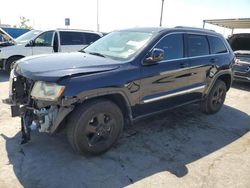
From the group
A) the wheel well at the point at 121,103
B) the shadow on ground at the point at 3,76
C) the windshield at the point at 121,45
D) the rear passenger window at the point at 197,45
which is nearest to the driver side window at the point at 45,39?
the shadow on ground at the point at 3,76

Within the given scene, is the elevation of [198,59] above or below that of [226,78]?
above

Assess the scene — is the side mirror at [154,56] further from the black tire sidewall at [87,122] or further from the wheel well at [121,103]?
the black tire sidewall at [87,122]

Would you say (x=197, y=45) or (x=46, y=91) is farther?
(x=197, y=45)

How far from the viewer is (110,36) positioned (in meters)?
5.06

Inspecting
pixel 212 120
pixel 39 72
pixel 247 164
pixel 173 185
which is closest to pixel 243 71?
pixel 212 120

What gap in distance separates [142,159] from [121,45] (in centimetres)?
186

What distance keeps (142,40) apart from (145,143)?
1647mm

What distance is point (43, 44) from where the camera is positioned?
947 centimetres

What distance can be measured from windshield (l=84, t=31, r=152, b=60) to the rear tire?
880mm

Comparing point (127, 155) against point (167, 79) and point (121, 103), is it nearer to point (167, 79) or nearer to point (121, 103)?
point (121, 103)

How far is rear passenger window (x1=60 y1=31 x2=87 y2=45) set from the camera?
31.3 feet

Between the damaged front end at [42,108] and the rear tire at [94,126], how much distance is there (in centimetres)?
19

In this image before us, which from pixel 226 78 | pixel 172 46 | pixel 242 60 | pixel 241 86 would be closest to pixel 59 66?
pixel 172 46

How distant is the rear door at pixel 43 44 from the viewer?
939 centimetres
